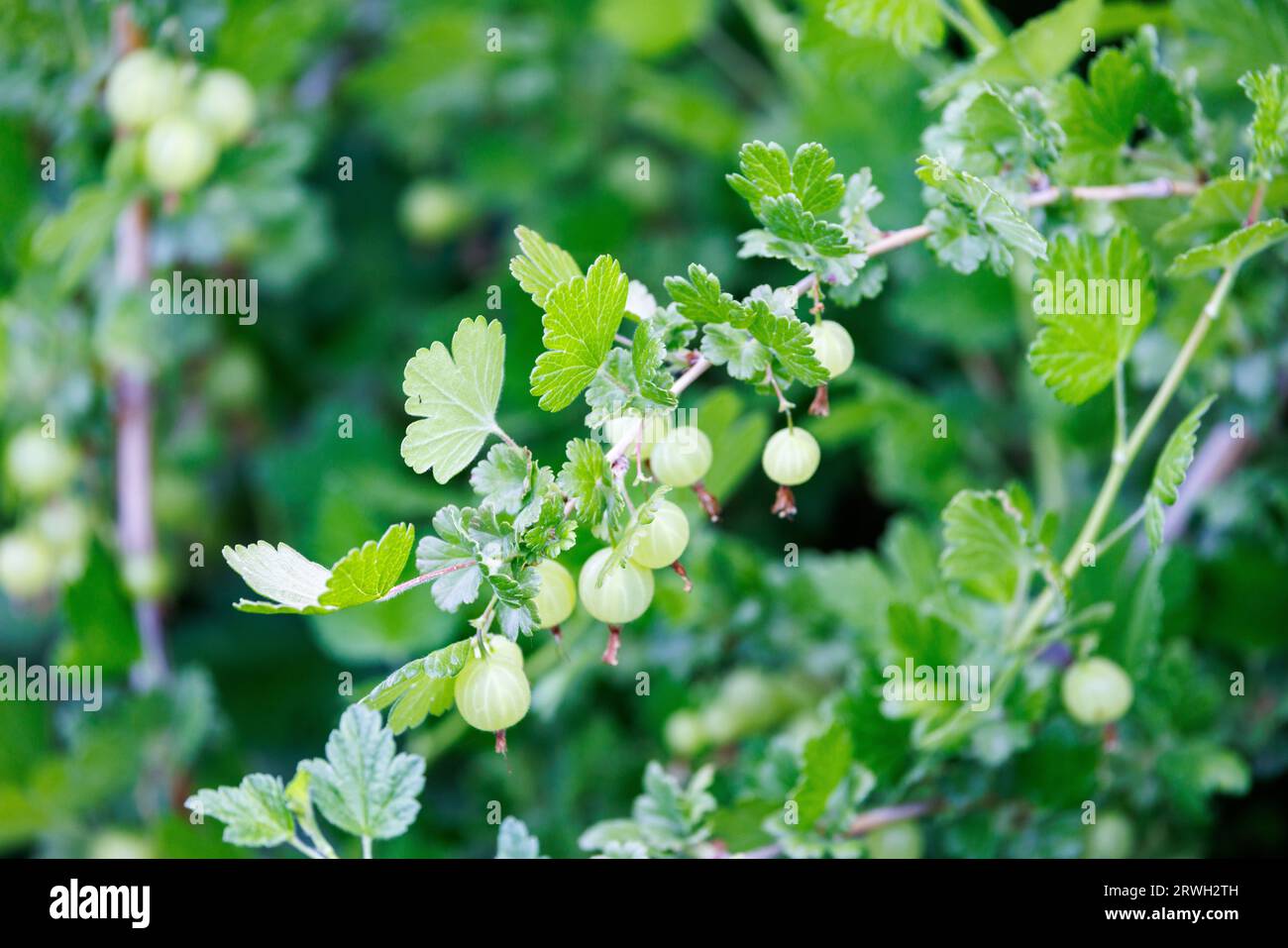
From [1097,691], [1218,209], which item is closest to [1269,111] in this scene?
[1218,209]

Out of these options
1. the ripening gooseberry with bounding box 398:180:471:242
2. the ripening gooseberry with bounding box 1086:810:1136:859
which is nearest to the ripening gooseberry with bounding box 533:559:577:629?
the ripening gooseberry with bounding box 1086:810:1136:859

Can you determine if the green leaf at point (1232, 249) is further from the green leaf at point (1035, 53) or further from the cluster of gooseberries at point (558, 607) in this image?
the cluster of gooseberries at point (558, 607)

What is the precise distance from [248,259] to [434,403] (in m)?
0.68

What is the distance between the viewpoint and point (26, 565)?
35.9 inches

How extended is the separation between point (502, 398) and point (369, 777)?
51cm

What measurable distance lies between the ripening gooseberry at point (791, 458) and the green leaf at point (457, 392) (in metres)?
0.11

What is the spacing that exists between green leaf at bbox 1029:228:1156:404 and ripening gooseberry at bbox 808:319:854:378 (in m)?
0.09

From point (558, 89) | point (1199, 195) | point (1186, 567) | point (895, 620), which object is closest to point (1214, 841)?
point (1186, 567)

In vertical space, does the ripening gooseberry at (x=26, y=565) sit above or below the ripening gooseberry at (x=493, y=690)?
above

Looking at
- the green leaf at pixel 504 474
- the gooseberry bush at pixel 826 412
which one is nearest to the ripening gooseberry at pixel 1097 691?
the gooseberry bush at pixel 826 412

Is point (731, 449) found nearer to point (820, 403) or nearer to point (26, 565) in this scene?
point (820, 403)

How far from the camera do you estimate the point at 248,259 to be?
42.5 inches

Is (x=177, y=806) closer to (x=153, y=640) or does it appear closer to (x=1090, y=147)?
(x=153, y=640)

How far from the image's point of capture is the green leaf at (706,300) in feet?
1.50
